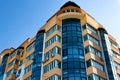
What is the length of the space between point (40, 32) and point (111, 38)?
59.5ft

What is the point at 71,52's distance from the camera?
3884cm

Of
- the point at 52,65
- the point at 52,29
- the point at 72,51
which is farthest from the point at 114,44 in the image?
the point at 52,65

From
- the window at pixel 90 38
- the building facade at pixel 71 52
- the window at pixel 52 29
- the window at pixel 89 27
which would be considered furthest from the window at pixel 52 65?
the window at pixel 89 27

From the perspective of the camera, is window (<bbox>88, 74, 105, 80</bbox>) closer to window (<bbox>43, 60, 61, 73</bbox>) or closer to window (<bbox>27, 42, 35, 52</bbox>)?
window (<bbox>43, 60, 61, 73</bbox>)

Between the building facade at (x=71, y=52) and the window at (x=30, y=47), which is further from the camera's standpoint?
A: the window at (x=30, y=47)

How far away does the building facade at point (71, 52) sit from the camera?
36.6 metres

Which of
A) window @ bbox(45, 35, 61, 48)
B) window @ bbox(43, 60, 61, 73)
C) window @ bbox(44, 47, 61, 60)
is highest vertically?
window @ bbox(45, 35, 61, 48)

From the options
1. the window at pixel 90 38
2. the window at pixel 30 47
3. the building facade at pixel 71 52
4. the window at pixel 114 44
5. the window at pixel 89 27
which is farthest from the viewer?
the window at pixel 30 47

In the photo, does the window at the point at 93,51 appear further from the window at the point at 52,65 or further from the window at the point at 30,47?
the window at the point at 30,47

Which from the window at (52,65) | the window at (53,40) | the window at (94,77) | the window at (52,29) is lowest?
the window at (94,77)

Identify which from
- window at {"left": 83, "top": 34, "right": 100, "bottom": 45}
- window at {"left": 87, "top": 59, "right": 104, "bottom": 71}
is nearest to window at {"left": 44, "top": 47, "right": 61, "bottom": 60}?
window at {"left": 83, "top": 34, "right": 100, "bottom": 45}

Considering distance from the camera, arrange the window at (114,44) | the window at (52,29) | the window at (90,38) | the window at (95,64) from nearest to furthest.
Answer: the window at (95,64)
the window at (90,38)
the window at (52,29)
the window at (114,44)

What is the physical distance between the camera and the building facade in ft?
120

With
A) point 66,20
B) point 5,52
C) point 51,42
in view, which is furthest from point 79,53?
point 5,52
